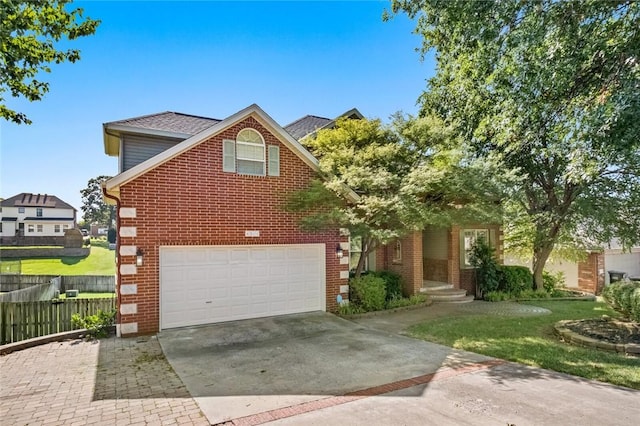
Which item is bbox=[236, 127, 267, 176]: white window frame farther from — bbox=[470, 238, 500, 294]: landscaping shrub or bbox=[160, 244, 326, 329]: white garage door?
bbox=[470, 238, 500, 294]: landscaping shrub

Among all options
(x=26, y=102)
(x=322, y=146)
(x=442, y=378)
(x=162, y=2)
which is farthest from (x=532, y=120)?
(x=26, y=102)

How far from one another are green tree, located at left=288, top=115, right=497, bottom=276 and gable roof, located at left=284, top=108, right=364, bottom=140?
402cm

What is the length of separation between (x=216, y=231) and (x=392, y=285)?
6.88 meters

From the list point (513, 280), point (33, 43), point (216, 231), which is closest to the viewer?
point (33, 43)

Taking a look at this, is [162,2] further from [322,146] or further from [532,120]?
[532,120]

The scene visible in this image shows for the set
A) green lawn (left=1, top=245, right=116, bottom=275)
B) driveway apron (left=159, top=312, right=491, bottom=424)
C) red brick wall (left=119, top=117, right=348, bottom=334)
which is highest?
red brick wall (left=119, top=117, right=348, bottom=334)

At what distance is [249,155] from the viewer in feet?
Result: 34.3

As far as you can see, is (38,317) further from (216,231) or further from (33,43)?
(33,43)

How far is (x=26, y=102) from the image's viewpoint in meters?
8.52

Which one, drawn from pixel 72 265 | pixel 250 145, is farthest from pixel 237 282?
pixel 72 265

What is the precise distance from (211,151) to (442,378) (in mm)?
7676

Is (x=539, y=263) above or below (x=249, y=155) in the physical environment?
below

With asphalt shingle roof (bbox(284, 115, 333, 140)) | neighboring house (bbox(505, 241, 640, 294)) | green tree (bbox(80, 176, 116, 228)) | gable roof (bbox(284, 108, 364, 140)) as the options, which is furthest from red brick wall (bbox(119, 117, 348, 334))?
green tree (bbox(80, 176, 116, 228))

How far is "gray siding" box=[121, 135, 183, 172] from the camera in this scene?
12109mm
